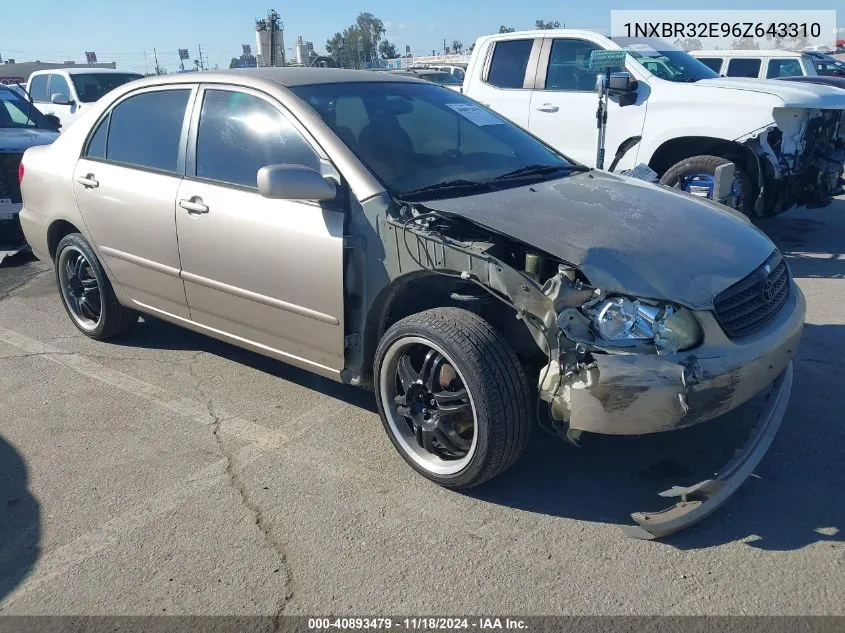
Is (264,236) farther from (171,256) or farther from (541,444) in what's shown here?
(541,444)

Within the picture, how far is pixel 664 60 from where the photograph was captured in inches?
301

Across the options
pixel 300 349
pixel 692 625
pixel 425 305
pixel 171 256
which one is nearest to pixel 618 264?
pixel 425 305

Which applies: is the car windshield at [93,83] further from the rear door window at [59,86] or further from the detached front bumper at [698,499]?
the detached front bumper at [698,499]

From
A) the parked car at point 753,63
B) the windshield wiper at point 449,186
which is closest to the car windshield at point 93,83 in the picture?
the parked car at point 753,63

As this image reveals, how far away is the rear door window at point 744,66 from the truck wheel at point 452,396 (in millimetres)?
12848

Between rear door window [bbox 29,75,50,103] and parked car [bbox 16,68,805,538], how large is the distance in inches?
455

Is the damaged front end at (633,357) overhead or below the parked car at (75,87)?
below

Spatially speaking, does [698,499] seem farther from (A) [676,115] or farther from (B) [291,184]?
(A) [676,115]

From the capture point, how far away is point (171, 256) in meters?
4.19

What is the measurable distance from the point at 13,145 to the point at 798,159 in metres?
8.01

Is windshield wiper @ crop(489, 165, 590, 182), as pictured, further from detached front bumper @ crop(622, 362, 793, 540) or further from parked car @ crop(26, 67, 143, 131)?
parked car @ crop(26, 67, 143, 131)

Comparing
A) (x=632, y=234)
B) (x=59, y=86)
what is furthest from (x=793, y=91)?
(x=59, y=86)

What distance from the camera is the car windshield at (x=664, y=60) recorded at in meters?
7.47

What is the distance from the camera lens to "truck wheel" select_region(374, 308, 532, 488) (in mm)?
2977
